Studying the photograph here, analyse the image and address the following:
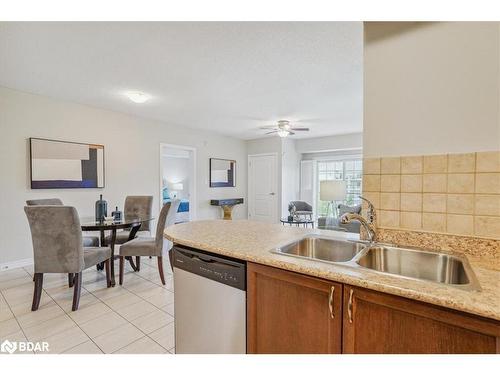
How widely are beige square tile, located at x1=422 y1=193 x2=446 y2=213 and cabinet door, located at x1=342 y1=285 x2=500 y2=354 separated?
0.72 m

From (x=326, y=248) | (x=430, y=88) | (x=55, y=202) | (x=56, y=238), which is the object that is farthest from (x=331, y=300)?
(x=55, y=202)

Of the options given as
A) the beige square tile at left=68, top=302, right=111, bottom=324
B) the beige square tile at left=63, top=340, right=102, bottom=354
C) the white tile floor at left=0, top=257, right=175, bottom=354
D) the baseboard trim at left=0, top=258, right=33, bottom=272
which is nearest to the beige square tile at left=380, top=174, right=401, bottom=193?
the white tile floor at left=0, top=257, right=175, bottom=354

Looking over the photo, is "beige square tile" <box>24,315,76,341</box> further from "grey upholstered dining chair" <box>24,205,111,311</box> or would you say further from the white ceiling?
the white ceiling

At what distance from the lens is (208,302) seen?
134cm

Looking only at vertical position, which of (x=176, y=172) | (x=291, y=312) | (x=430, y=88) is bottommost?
(x=291, y=312)

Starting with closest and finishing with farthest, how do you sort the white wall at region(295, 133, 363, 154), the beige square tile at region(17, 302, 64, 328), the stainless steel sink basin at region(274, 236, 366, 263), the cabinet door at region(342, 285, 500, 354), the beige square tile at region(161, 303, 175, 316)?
the cabinet door at region(342, 285, 500, 354)
the stainless steel sink basin at region(274, 236, 366, 263)
the beige square tile at region(17, 302, 64, 328)
the beige square tile at region(161, 303, 175, 316)
the white wall at region(295, 133, 363, 154)

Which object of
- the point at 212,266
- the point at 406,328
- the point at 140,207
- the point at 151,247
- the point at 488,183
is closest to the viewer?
the point at 406,328

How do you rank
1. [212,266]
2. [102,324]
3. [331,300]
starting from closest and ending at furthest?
[331,300] → [212,266] → [102,324]

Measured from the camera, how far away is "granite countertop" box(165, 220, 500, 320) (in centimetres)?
76

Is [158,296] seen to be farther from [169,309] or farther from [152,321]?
[152,321]

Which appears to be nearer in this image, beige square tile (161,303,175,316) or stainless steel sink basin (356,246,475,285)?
stainless steel sink basin (356,246,475,285)

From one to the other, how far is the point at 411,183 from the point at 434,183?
105 mm

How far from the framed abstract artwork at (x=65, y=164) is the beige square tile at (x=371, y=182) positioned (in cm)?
396
